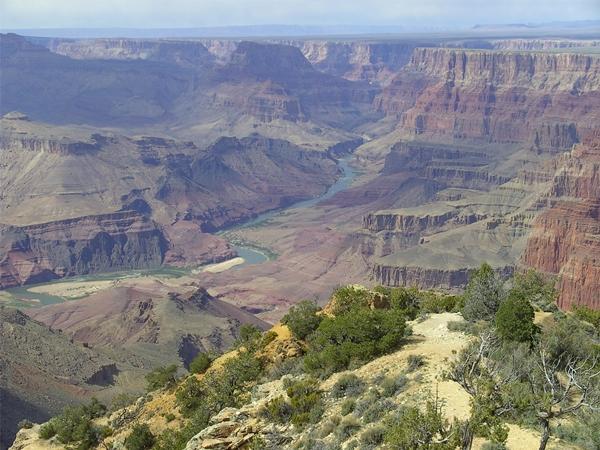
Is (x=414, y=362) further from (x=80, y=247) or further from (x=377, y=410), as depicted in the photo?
(x=80, y=247)

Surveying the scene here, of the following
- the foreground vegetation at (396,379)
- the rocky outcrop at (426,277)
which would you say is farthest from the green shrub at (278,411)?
the rocky outcrop at (426,277)

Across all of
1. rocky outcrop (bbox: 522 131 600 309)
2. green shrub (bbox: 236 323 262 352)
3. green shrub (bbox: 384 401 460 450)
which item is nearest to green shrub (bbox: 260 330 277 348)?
green shrub (bbox: 236 323 262 352)

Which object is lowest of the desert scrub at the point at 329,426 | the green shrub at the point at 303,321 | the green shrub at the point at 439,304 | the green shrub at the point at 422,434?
the green shrub at the point at 439,304

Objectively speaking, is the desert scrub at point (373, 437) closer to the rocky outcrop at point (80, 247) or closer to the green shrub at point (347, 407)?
the green shrub at point (347, 407)

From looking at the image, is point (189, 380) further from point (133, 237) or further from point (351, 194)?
point (351, 194)

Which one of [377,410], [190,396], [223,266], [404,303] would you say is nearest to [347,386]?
[377,410]

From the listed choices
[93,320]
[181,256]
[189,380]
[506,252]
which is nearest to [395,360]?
[189,380]

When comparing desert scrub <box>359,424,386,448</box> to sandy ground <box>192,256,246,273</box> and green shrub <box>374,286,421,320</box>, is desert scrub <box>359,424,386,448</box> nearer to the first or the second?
green shrub <box>374,286,421,320</box>
